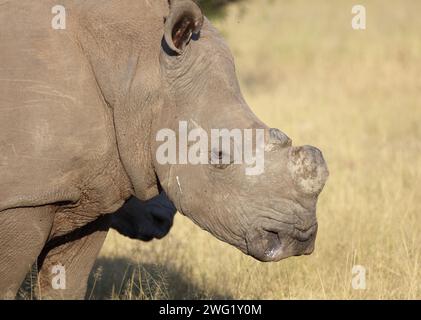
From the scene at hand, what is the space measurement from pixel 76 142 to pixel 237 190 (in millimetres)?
774

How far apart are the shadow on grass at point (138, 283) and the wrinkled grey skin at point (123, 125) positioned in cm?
179

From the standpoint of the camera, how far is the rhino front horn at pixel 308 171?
4.44 metres

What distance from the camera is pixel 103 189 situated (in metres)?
4.85

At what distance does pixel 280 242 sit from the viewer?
4.54m

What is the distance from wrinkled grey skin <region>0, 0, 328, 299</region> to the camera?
452cm

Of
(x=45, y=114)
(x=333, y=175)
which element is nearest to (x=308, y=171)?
(x=45, y=114)

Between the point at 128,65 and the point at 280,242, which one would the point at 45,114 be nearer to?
the point at 128,65

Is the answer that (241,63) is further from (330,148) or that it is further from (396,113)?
(330,148)

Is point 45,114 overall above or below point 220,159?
above

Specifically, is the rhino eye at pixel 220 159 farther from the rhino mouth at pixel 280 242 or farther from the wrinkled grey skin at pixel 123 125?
the rhino mouth at pixel 280 242

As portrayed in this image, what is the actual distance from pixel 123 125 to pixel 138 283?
109 inches

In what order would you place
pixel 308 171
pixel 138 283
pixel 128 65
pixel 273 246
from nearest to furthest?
pixel 308 171 → pixel 273 246 → pixel 128 65 → pixel 138 283

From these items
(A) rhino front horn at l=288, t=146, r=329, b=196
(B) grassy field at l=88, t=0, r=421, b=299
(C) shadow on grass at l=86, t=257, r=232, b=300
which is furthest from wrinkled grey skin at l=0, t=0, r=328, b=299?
(C) shadow on grass at l=86, t=257, r=232, b=300
